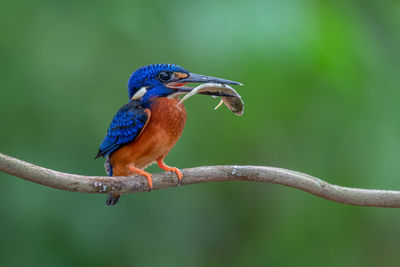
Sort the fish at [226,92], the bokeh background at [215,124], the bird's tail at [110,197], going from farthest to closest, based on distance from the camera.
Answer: the bokeh background at [215,124]
the bird's tail at [110,197]
the fish at [226,92]

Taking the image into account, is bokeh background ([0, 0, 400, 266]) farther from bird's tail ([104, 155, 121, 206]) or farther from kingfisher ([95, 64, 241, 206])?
kingfisher ([95, 64, 241, 206])

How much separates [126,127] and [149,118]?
11 cm

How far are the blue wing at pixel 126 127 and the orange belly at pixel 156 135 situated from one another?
0.03 meters

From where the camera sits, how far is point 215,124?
163 inches

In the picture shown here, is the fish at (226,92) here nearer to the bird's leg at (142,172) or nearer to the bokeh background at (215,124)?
the bird's leg at (142,172)

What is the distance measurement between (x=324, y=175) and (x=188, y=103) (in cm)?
122

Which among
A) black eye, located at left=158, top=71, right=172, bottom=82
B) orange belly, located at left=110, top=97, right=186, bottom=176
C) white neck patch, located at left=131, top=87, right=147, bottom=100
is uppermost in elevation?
black eye, located at left=158, top=71, right=172, bottom=82

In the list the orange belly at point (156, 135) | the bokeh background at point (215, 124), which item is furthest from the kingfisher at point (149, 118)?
the bokeh background at point (215, 124)

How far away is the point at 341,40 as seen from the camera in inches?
149

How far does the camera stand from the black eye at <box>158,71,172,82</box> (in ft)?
7.71

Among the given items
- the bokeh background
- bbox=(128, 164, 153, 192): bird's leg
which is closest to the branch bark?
bbox=(128, 164, 153, 192): bird's leg

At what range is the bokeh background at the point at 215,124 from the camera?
12.1 feet

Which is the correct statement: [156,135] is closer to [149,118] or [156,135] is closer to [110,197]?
[149,118]

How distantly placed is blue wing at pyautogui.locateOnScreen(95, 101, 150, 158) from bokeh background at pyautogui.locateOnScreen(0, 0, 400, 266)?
3.81 ft
